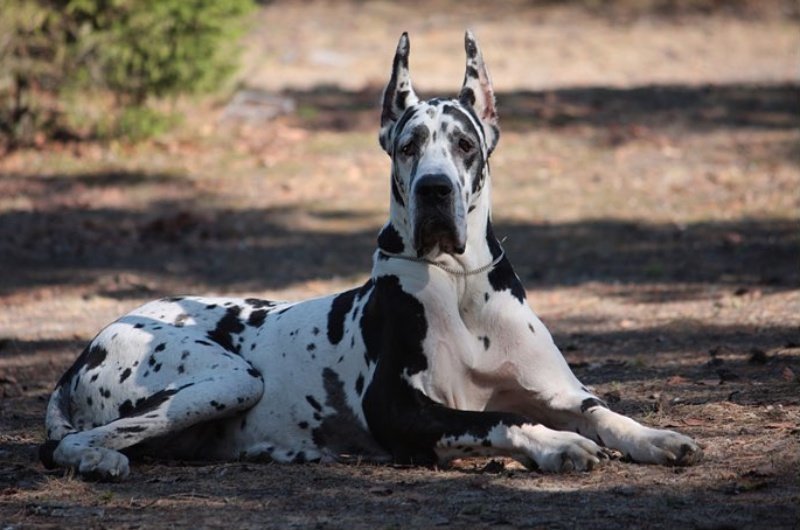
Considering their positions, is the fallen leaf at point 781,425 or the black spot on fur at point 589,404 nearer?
the black spot on fur at point 589,404

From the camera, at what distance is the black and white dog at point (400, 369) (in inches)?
254

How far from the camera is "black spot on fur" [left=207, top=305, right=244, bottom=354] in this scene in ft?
24.5

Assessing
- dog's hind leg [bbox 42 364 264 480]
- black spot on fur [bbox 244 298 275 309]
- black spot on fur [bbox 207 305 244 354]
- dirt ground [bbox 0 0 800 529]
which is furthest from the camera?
black spot on fur [bbox 244 298 275 309]

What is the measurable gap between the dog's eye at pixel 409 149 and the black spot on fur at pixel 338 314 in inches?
38.2

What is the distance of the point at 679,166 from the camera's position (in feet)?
54.4

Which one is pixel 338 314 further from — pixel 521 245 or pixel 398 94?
pixel 521 245

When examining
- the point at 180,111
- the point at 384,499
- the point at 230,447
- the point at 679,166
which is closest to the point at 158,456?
the point at 230,447

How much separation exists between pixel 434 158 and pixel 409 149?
0.61ft

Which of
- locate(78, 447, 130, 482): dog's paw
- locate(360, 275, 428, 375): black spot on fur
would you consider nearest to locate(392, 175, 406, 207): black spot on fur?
locate(360, 275, 428, 375): black spot on fur

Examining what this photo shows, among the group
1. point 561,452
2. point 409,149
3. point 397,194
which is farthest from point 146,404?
point 561,452

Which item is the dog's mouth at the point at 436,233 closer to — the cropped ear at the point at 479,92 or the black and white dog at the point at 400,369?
the black and white dog at the point at 400,369

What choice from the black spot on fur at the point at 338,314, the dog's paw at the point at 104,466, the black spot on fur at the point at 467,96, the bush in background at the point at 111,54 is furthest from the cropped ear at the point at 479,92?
the bush in background at the point at 111,54

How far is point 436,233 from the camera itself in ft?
21.5

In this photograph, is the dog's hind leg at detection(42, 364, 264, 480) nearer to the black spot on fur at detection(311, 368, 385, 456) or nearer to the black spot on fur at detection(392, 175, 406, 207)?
the black spot on fur at detection(311, 368, 385, 456)
